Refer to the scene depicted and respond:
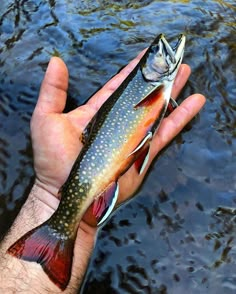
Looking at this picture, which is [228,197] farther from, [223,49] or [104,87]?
[223,49]

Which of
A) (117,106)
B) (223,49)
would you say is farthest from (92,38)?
(117,106)

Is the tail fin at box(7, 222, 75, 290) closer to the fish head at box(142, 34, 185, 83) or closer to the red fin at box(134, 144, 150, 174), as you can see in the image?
the red fin at box(134, 144, 150, 174)

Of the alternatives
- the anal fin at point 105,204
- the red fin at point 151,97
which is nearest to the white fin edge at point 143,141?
the red fin at point 151,97

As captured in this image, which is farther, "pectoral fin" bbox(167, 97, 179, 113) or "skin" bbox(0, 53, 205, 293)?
"pectoral fin" bbox(167, 97, 179, 113)

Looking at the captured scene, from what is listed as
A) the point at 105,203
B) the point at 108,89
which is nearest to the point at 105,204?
the point at 105,203

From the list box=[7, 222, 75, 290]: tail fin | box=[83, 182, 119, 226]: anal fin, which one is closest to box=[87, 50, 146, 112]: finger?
box=[83, 182, 119, 226]: anal fin

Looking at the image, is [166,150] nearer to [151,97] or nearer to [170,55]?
[151,97]
